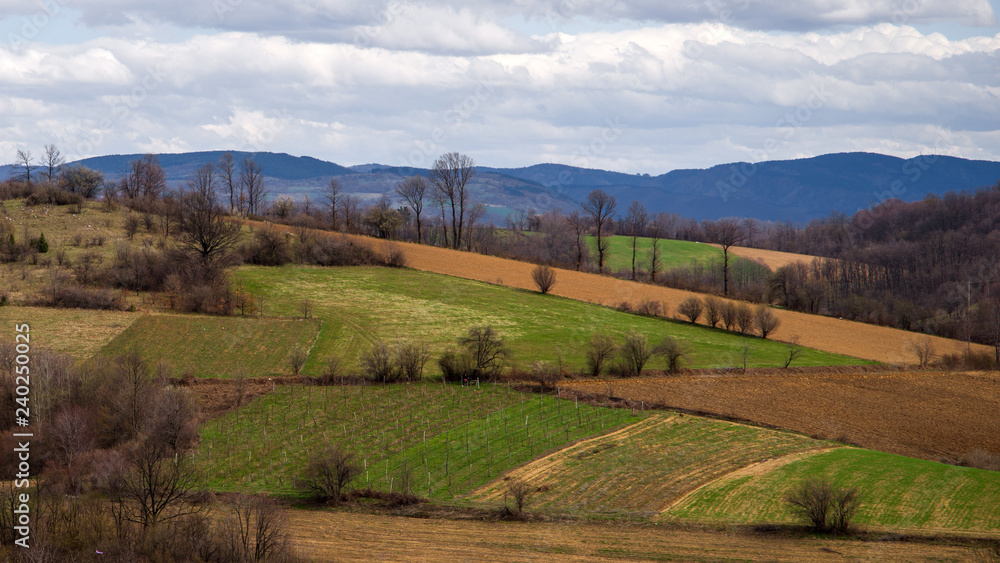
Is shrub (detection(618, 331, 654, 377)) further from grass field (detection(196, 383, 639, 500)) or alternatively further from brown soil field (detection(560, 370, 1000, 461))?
grass field (detection(196, 383, 639, 500))

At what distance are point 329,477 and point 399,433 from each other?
7371mm

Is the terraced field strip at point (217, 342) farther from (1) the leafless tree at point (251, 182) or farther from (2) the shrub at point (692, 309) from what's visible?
(1) the leafless tree at point (251, 182)

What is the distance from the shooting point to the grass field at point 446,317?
181 ft

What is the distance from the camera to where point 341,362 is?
164ft

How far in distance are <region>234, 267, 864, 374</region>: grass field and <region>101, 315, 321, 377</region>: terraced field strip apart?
7.06 feet

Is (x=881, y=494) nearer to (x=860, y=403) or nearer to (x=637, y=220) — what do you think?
(x=860, y=403)

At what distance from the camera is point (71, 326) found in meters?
51.0

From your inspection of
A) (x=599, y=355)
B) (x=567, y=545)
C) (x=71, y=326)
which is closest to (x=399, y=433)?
(x=567, y=545)

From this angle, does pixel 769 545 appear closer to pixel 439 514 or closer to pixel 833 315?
pixel 439 514

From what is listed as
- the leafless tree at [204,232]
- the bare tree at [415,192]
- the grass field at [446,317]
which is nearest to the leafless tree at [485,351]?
the grass field at [446,317]

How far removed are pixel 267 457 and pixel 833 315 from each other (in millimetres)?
63292

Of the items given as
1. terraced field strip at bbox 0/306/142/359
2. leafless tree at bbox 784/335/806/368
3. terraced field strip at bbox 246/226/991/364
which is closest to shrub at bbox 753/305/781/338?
terraced field strip at bbox 246/226/991/364

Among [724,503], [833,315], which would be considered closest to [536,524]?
[724,503]

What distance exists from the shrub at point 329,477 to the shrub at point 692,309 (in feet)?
140
